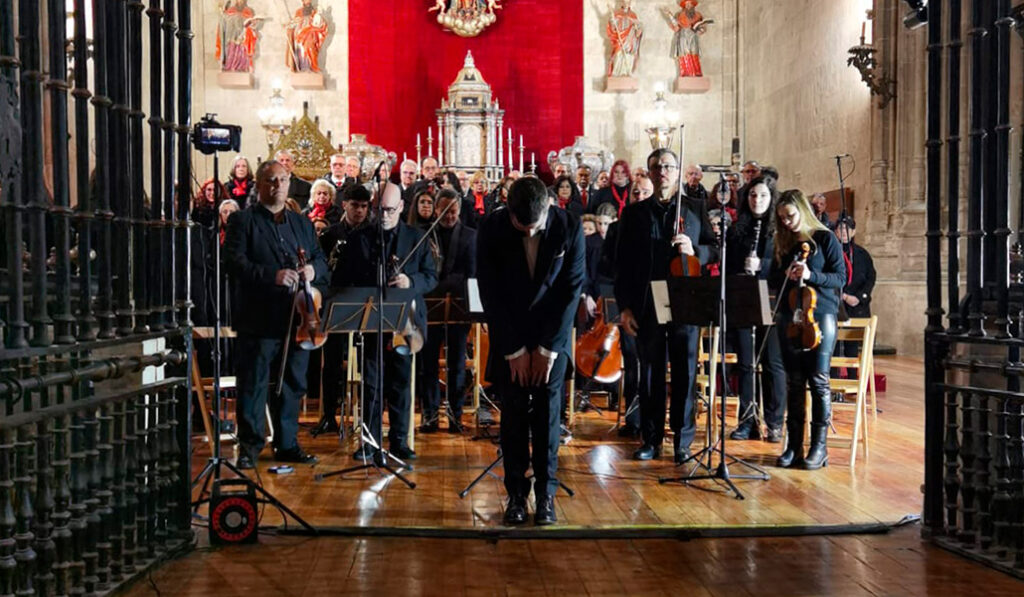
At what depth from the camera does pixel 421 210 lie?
7172 mm

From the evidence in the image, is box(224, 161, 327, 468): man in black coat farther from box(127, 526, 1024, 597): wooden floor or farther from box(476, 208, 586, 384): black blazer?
box(127, 526, 1024, 597): wooden floor

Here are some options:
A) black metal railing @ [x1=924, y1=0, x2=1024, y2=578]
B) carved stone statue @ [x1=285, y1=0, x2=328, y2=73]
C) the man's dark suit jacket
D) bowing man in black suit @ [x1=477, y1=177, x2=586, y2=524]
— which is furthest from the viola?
carved stone statue @ [x1=285, y1=0, x2=328, y2=73]

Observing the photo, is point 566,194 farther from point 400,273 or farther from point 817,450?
point 817,450

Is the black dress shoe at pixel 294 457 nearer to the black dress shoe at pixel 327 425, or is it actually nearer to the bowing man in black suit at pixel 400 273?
the bowing man in black suit at pixel 400 273

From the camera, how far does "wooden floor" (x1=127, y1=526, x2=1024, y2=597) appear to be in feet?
12.0

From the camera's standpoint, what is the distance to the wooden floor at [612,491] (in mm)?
4703

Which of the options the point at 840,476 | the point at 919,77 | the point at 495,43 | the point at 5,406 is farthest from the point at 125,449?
the point at 495,43

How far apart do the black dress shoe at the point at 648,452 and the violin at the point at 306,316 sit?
1.94m

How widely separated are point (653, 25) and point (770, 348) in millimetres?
12824

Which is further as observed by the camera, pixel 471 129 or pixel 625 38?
pixel 625 38

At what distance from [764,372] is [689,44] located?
493 inches

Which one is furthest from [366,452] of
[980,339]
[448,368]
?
[980,339]

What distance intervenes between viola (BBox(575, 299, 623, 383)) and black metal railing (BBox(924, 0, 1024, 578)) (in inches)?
102

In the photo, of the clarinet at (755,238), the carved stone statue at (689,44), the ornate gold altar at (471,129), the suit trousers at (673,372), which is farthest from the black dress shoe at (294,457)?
the carved stone statue at (689,44)
